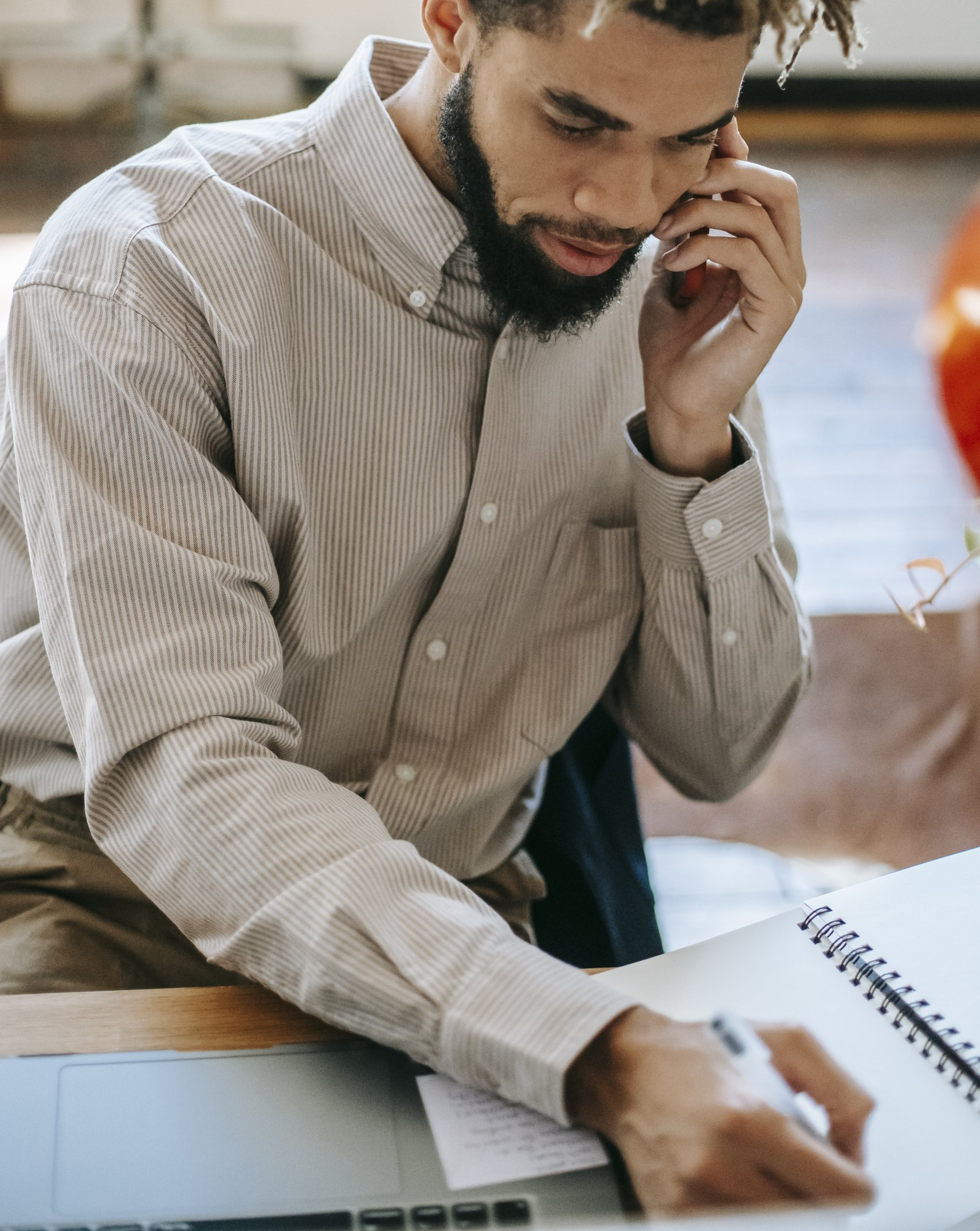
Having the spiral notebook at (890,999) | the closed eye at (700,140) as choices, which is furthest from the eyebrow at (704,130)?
the spiral notebook at (890,999)

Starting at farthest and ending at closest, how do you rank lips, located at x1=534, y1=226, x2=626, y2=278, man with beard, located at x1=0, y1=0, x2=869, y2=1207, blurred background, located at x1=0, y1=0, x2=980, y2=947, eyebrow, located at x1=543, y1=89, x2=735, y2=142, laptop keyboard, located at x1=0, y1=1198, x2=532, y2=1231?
blurred background, located at x1=0, y1=0, x2=980, y2=947
lips, located at x1=534, y1=226, x2=626, y2=278
eyebrow, located at x1=543, y1=89, x2=735, y2=142
man with beard, located at x1=0, y1=0, x2=869, y2=1207
laptop keyboard, located at x1=0, y1=1198, x2=532, y2=1231

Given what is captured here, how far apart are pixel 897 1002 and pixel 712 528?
1.34 feet

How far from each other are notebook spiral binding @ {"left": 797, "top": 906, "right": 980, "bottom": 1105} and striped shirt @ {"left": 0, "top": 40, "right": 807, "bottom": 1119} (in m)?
0.16

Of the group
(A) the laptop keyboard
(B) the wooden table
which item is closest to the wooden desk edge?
(B) the wooden table

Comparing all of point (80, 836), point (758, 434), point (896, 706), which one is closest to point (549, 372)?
point (758, 434)

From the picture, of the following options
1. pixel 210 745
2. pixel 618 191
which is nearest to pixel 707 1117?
pixel 210 745

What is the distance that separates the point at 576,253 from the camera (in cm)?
93

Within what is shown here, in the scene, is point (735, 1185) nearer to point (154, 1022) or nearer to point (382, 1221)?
point (382, 1221)

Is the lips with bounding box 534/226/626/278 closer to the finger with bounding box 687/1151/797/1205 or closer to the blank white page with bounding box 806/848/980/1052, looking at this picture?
the blank white page with bounding box 806/848/980/1052

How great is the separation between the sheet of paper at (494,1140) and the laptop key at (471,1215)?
11 millimetres

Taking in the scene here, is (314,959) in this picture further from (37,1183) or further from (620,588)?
(620,588)

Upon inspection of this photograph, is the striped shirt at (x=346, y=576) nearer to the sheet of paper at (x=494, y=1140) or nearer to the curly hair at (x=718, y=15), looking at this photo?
the sheet of paper at (x=494, y=1140)

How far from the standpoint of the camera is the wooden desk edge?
0.69m

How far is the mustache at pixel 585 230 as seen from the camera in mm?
904
